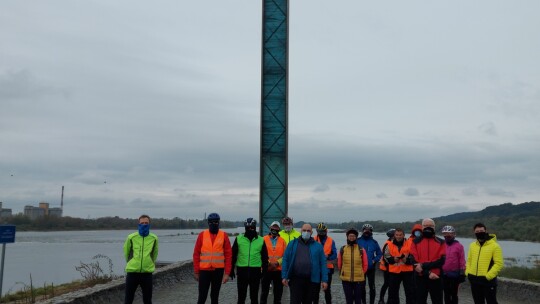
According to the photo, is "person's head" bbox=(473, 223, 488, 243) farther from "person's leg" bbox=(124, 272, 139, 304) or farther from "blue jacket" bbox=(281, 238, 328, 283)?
"person's leg" bbox=(124, 272, 139, 304)

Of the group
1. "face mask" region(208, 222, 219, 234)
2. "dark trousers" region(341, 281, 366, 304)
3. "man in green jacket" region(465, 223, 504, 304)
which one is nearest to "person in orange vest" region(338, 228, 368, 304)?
"dark trousers" region(341, 281, 366, 304)

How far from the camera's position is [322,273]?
8062 millimetres

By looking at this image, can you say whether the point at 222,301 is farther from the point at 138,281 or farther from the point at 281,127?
the point at 281,127

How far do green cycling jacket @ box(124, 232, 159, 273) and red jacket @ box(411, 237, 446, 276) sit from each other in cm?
431

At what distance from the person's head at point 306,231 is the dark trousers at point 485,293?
2.82 meters

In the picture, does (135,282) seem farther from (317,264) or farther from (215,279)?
(317,264)

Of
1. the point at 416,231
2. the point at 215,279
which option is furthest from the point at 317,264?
the point at 416,231

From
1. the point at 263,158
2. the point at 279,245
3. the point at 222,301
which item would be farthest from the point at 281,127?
the point at 279,245

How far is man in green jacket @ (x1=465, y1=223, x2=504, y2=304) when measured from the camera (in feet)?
27.3

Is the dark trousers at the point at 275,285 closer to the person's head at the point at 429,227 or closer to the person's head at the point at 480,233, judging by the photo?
the person's head at the point at 429,227

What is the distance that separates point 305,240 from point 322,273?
555 millimetres

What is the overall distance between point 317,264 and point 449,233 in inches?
104

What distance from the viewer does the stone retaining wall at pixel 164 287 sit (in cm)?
988

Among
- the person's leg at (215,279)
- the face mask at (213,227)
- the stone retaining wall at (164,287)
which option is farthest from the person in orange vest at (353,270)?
the stone retaining wall at (164,287)
